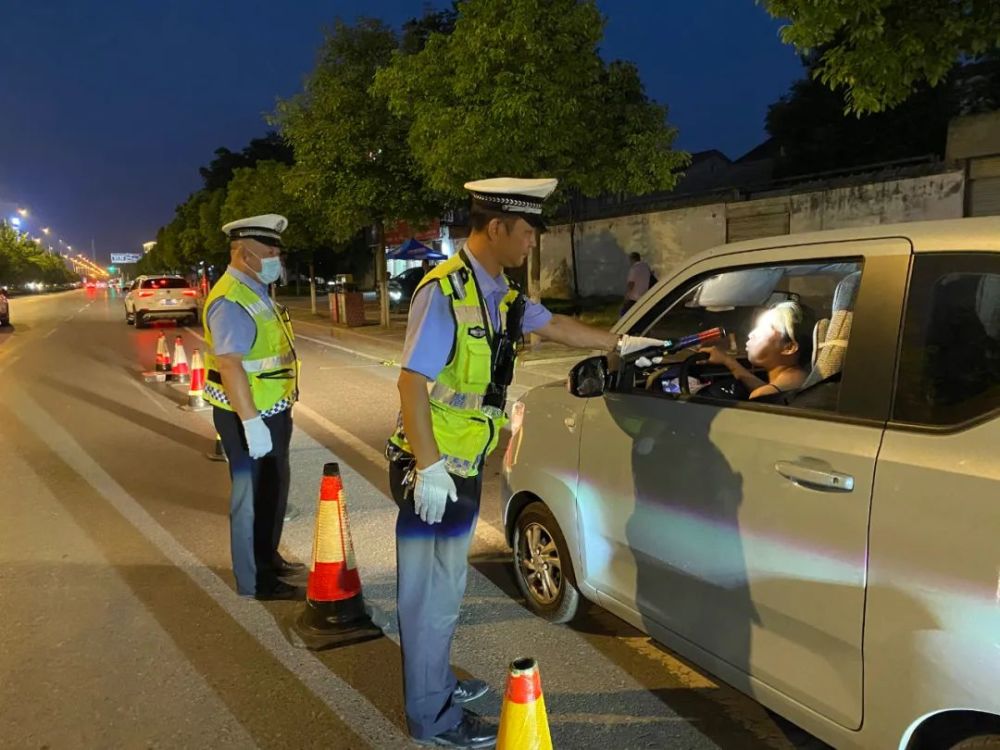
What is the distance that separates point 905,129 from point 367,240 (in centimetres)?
2996

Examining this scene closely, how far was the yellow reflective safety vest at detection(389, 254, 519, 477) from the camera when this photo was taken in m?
2.54

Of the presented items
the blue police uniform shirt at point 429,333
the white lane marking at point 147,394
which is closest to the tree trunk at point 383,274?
the white lane marking at point 147,394

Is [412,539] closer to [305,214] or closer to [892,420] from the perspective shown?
[892,420]

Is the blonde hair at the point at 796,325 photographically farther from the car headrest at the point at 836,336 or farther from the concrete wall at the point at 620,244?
the concrete wall at the point at 620,244

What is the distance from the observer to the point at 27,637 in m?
3.81

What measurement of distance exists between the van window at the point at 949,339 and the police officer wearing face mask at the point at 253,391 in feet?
9.57

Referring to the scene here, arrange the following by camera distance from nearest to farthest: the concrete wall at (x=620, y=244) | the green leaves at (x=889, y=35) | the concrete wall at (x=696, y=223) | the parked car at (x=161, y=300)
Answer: the green leaves at (x=889, y=35)
the concrete wall at (x=696, y=223)
the concrete wall at (x=620, y=244)
the parked car at (x=161, y=300)

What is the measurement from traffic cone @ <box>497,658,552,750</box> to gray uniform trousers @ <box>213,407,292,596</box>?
2.48 metres

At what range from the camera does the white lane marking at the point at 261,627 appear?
9.89 feet

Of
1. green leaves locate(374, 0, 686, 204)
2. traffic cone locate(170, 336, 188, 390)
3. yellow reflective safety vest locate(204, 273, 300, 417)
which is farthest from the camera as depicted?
traffic cone locate(170, 336, 188, 390)

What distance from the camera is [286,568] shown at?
4.49 metres

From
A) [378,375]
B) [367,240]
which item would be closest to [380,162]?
[378,375]

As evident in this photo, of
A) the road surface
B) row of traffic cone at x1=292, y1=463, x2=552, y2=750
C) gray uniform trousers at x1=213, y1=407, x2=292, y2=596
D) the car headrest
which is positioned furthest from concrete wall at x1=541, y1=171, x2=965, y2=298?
row of traffic cone at x1=292, y1=463, x2=552, y2=750

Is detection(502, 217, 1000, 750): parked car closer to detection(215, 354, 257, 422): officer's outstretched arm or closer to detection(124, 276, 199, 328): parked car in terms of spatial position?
detection(215, 354, 257, 422): officer's outstretched arm
